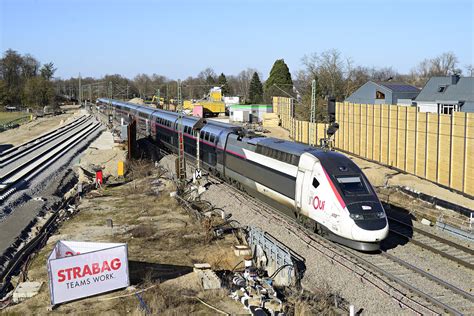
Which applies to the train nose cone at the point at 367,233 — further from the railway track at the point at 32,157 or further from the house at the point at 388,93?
the house at the point at 388,93

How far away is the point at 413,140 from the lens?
36.5 m

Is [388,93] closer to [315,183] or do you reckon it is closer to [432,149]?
[432,149]

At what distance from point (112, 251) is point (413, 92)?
5812 centimetres

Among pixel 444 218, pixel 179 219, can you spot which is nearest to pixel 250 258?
pixel 179 219

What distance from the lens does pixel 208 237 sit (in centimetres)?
2180

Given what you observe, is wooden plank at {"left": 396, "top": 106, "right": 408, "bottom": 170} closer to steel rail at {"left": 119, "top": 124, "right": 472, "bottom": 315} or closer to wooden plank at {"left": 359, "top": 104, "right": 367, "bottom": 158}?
wooden plank at {"left": 359, "top": 104, "right": 367, "bottom": 158}

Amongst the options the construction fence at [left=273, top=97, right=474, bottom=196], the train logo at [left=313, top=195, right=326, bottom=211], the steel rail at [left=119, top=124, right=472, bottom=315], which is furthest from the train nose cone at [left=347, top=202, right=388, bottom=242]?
the construction fence at [left=273, top=97, right=474, bottom=196]

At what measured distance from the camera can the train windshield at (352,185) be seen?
1883 cm

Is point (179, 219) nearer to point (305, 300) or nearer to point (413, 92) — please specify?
point (305, 300)

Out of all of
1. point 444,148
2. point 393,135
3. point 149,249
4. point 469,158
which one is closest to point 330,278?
point 149,249

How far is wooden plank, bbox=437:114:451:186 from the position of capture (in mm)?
32469

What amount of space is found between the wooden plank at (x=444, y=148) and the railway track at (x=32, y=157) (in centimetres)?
2886

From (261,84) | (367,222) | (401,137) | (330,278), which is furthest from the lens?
(261,84)

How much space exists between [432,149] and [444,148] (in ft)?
4.40
